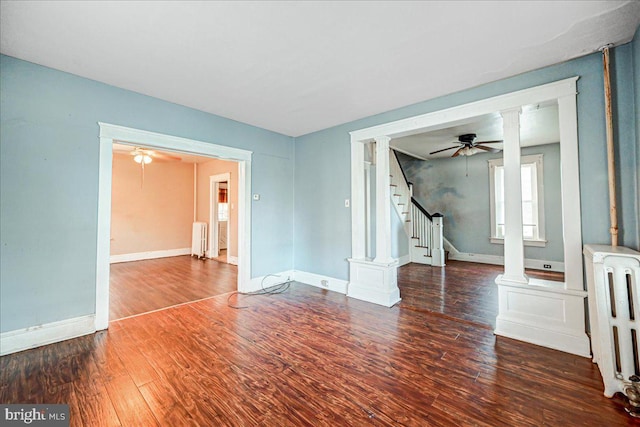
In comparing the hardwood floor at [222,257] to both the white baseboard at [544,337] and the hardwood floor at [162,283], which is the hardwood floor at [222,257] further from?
the white baseboard at [544,337]

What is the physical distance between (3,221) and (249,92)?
101 inches

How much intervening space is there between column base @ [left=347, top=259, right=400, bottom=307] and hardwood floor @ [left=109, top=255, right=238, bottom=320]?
1.98m

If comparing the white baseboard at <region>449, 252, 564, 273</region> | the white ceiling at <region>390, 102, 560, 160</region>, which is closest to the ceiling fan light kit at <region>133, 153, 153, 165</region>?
the white ceiling at <region>390, 102, 560, 160</region>

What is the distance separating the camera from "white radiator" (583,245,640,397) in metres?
1.71

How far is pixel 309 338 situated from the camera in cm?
255

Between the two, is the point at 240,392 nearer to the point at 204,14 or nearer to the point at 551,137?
the point at 204,14

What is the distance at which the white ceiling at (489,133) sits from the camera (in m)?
3.85

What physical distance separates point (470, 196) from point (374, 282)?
173 inches

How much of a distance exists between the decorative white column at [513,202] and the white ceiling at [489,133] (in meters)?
0.79

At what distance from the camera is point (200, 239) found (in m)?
7.01

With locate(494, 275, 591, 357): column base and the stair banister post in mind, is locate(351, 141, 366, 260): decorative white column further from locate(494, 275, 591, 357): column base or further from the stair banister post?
the stair banister post

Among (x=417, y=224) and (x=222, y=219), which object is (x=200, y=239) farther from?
(x=417, y=224)

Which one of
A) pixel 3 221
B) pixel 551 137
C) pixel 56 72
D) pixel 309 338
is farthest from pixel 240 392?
pixel 551 137

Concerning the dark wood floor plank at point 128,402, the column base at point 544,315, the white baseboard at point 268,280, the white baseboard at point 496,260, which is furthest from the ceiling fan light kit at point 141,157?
the white baseboard at point 496,260
